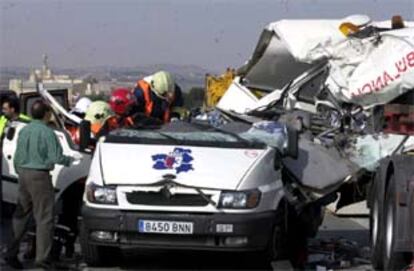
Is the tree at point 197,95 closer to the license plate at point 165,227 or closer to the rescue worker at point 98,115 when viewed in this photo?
the rescue worker at point 98,115

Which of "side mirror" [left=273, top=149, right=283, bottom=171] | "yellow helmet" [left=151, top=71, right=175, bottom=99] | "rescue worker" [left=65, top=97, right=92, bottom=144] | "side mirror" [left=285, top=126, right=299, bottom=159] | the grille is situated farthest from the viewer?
"yellow helmet" [left=151, top=71, right=175, bottom=99]

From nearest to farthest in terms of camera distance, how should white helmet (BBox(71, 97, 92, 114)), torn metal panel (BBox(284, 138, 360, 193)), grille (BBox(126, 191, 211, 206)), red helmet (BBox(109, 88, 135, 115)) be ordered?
grille (BBox(126, 191, 211, 206)) → torn metal panel (BBox(284, 138, 360, 193)) → red helmet (BBox(109, 88, 135, 115)) → white helmet (BBox(71, 97, 92, 114))

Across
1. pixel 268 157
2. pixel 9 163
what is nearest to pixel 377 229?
pixel 268 157

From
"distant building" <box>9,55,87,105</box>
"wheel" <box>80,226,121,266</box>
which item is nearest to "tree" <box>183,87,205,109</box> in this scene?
"distant building" <box>9,55,87,105</box>

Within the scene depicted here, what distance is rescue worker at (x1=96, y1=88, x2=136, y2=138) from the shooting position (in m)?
11.0

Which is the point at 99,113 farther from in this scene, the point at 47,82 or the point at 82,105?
the point at 47,82

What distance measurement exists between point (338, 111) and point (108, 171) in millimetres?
3223

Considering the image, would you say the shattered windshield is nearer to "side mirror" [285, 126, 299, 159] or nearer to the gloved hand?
"side mirror" [285, 126, 299, 159]

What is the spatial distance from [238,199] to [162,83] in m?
3.93

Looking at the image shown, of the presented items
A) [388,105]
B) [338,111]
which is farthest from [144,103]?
[388,105]

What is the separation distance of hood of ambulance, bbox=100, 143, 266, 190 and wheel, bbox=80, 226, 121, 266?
67 centimetres

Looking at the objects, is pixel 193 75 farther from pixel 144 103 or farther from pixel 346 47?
pixel 346 47

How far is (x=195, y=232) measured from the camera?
861 centimetres

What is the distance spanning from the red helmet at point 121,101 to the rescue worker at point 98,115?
0.67m
